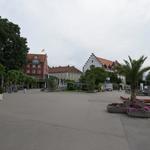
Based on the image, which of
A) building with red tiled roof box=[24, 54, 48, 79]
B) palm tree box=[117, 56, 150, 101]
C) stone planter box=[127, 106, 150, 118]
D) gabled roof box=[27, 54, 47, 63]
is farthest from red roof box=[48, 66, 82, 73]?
stone planter box=[127, 106, 150, 118]

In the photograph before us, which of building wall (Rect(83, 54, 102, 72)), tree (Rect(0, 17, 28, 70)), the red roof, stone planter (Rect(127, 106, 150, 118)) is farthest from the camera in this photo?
the red roof

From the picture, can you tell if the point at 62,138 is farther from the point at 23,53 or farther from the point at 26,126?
the point at 23,53

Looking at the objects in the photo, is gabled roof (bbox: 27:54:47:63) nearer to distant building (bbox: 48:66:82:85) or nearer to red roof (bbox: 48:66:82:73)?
distant building (bbox: 48:66:82:85)

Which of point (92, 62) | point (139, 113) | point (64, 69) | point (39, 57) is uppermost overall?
point (39, 57)

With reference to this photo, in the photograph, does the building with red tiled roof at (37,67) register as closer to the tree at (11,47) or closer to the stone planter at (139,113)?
the tree at (11,47)

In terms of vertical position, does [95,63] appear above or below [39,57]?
below

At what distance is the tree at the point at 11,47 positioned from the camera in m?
58.8

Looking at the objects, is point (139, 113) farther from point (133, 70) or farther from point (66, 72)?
point (66, 72)

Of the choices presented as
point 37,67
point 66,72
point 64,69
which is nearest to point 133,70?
point 37,67

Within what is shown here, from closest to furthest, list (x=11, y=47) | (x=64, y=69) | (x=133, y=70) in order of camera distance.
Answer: (x=133, y=70) → (x=11, y=47) → (x=64, y=69)

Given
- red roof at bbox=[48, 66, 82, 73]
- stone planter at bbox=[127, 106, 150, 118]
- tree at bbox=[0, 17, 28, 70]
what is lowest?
stone planter at bbox=[127, 106, 150, 118]

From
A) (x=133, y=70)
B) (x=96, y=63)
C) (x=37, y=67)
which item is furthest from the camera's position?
(x=96, y=63)

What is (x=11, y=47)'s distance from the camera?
6069 cm

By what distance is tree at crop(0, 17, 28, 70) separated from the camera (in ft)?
193
